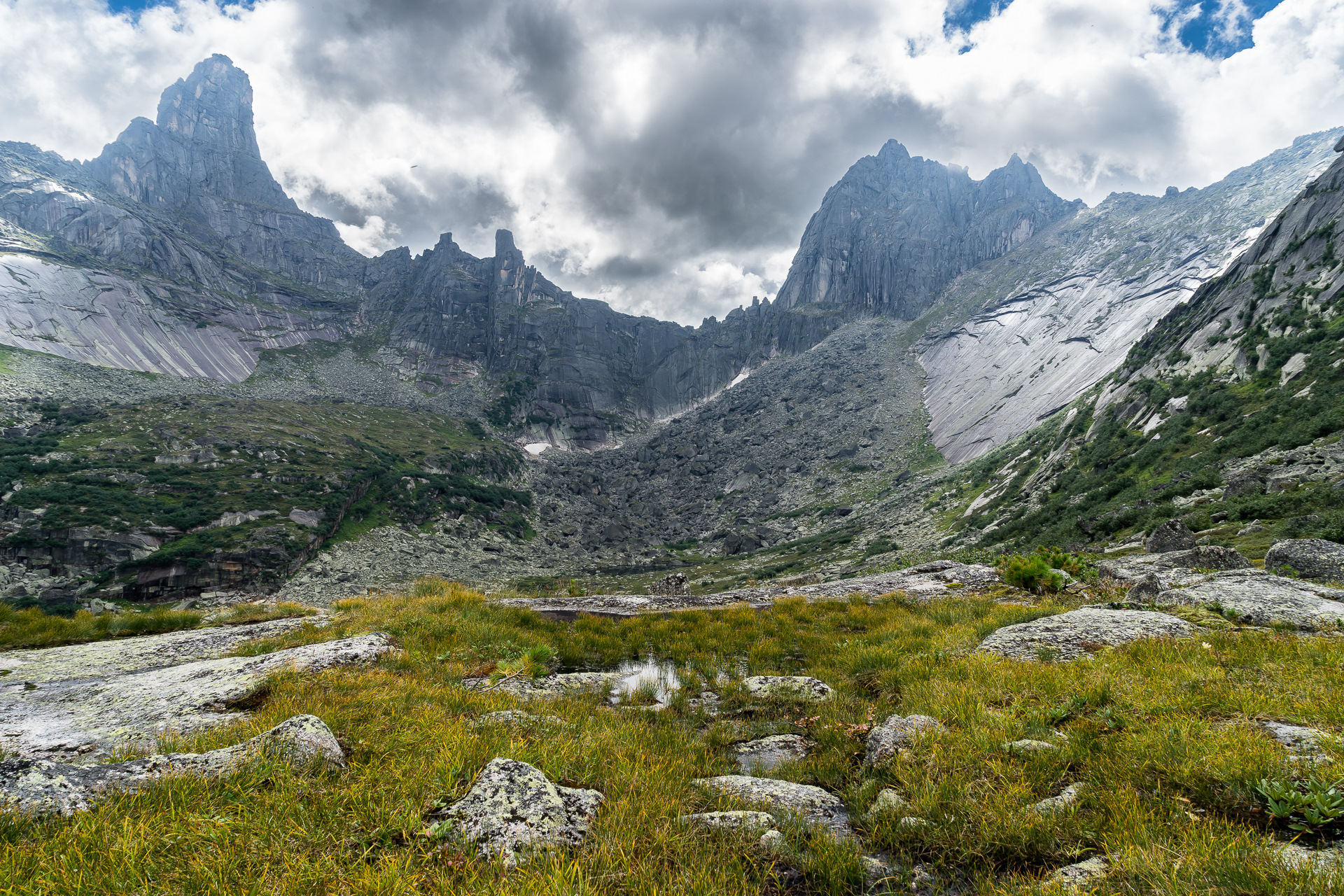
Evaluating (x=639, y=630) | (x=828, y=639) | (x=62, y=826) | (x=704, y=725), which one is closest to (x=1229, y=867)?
(x=704, y=725)

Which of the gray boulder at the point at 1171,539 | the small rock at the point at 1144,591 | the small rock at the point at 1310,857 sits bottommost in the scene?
the gray boulder at the point at 1171,539

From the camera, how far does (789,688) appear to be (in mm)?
8516

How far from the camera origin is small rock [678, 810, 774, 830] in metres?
3.95

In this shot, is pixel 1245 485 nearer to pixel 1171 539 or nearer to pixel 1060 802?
pixel 1171 539

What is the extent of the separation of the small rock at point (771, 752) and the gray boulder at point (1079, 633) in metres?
4.08

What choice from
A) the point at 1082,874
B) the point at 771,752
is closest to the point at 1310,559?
the point at 771,752

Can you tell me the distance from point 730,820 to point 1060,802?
2.70 meters

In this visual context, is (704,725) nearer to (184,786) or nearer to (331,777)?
(331,777)

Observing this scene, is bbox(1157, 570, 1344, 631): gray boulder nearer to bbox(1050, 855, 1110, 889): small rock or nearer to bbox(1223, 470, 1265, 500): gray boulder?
bbox(1050, 855, 1110, 889): small rock

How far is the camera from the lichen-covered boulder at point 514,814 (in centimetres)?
331

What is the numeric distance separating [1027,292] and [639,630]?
558 feet

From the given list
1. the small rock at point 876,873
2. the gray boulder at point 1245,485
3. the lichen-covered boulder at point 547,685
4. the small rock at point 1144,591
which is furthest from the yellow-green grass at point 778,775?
the gray boulder at point 1245,485

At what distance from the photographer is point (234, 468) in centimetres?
8512

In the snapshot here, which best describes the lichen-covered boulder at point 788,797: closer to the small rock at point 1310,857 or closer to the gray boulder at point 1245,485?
the small rock at point 1310,857
